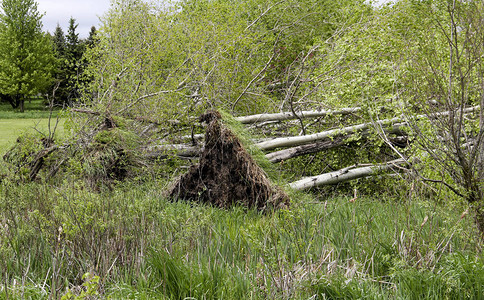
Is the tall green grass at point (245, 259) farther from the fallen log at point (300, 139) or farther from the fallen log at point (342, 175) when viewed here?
the fallen log at point (300, 139)

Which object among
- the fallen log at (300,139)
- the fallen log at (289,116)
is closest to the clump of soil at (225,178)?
the fallen log at (300,139)

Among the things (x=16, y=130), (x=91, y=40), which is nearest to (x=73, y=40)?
(x=91, y=40)

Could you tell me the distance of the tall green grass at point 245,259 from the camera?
3.14 meters

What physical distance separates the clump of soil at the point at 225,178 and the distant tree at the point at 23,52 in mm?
35223

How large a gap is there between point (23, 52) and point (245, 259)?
137 feet

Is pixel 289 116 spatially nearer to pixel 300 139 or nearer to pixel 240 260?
pixel 300 139

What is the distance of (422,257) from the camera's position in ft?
11.7

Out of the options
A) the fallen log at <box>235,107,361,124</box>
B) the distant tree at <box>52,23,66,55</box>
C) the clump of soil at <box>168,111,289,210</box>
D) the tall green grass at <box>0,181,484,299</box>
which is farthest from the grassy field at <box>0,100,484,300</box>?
the distant tree at <box>52,23,66,55</box>

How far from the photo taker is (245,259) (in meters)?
3.77

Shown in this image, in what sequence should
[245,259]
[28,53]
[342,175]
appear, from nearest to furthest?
1. [245,259]
2. [342,175]
3. [28,53]

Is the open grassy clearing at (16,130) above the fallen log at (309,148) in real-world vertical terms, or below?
above

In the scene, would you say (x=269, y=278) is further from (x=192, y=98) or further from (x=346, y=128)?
(x=192, y=98)

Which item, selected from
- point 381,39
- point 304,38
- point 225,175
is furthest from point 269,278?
point 304,38

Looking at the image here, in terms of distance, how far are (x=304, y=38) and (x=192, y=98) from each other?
8.90 meters
